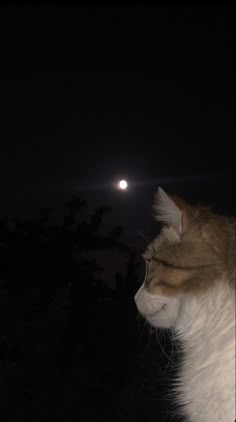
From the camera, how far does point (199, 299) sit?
1250 millimetres

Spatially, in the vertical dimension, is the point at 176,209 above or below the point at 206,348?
above

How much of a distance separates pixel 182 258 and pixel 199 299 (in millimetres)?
133

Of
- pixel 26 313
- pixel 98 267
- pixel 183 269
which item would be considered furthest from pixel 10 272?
pixel 183 269

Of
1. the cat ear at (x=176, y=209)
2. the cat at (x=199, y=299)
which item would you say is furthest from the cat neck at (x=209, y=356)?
the cat ear at (x=176, y=209)

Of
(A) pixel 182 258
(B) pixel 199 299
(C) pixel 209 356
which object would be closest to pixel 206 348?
(C) pixel 209 356

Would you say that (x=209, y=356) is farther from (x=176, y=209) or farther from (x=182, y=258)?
(x=176, y=209)

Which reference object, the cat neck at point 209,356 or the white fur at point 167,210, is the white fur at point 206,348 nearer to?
the cat neck at point 209,356

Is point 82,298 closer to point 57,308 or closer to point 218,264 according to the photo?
point 57,308

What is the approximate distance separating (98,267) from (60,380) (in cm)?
175

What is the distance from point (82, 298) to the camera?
21.7 ft

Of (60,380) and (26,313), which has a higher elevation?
(26,313)

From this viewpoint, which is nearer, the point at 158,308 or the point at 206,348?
the point at 206,348

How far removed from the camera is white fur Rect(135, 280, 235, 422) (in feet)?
3.76

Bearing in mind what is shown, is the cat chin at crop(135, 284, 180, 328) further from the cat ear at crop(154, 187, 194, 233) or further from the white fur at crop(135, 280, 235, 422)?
the cat ear at crop(154, 187, 194, 233)
